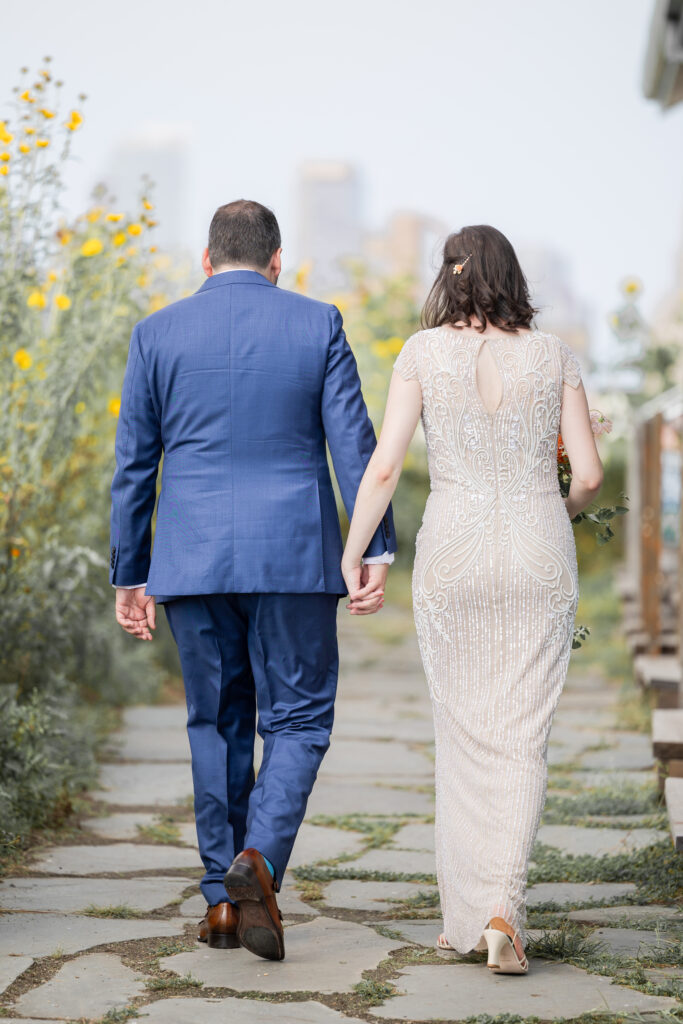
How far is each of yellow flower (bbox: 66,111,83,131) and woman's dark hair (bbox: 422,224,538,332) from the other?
7.44ft

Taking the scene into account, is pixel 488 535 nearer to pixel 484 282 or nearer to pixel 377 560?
pixel 377 560

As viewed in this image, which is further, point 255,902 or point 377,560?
point 377,560

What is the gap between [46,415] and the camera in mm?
5273

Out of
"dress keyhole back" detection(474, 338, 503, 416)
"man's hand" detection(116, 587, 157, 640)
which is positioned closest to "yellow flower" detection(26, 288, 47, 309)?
"man's hand" detection(116, 587, 157, 640)

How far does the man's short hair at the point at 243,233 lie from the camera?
10.4ft

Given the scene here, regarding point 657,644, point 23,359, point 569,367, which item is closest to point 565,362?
point 569,367

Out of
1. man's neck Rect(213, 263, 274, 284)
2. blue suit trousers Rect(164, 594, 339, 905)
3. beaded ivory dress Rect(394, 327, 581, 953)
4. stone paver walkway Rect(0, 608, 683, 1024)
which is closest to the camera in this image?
stone paver walkway Rect(0, 608, 683, 1024)

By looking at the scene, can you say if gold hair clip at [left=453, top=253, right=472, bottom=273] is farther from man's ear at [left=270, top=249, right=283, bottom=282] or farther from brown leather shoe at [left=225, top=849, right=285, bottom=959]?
brown leather shoe at [left=225, top=849, right=285, bottom=959]

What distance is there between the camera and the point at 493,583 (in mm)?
3000

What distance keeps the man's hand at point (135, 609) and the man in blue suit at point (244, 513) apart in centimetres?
7

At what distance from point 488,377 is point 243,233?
690 millimetres

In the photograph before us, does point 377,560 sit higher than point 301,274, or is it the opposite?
point 301,274

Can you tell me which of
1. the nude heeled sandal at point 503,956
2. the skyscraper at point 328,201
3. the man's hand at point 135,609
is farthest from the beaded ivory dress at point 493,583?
the skyscraper at point 328,201

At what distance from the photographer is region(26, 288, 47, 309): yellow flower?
482cm
